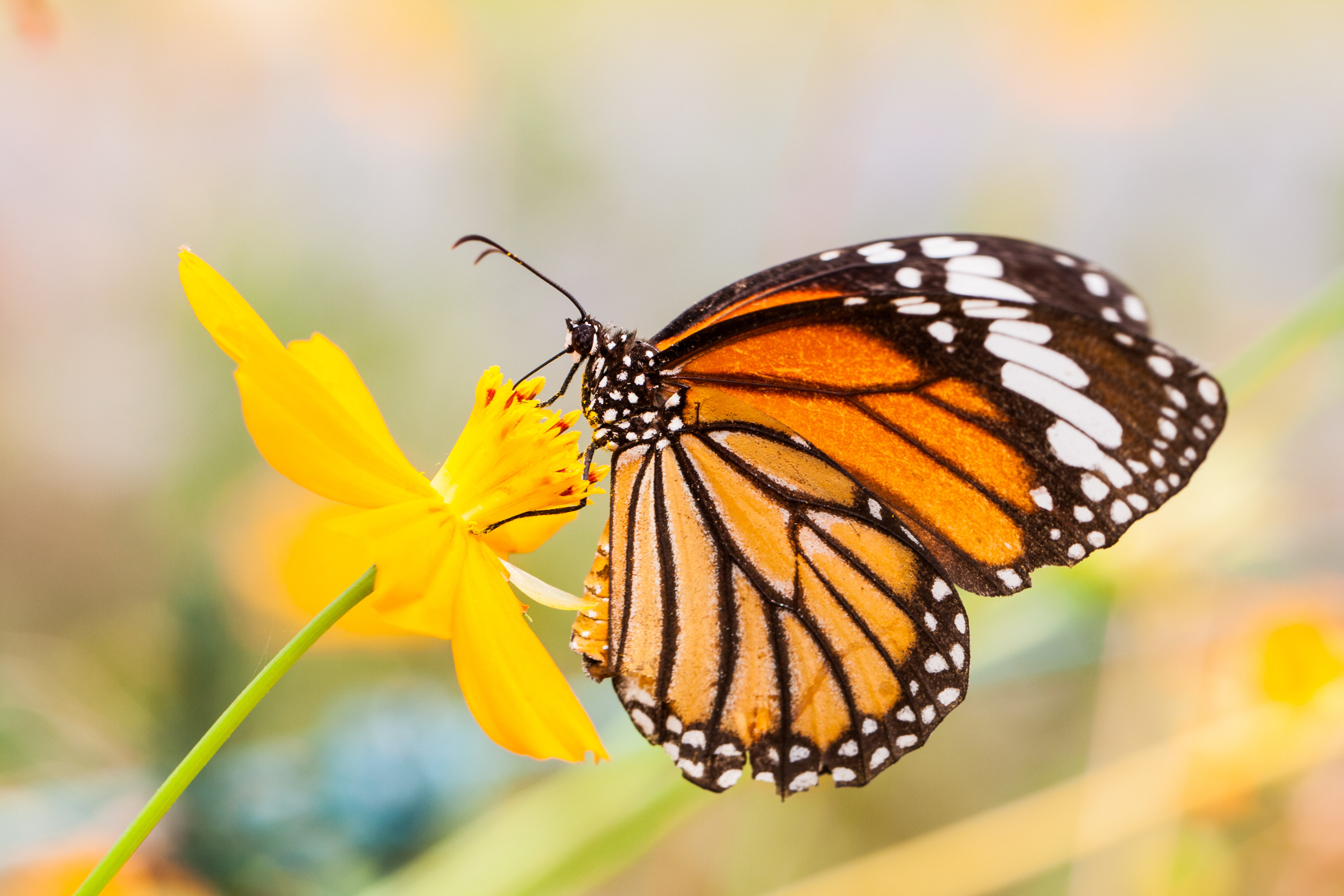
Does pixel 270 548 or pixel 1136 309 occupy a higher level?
pixel 270 548

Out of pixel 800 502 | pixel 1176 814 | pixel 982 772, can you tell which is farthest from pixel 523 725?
pixel 982 772

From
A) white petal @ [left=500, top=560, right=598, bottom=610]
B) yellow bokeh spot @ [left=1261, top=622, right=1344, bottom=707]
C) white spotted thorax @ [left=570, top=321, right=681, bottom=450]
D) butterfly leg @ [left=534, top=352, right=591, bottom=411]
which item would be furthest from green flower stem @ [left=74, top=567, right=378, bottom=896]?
yellow bokeh spot @ [left=1261, top=622, right=1344, bottom=707]

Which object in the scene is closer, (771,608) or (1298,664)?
(771,608)

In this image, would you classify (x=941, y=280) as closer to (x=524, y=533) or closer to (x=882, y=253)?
(x=882, y=253)

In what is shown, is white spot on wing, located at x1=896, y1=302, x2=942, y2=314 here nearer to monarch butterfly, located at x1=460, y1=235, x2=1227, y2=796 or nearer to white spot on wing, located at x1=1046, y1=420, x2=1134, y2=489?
A: monarch butterfly, located at x1=460, y1=235, x2=1227, y2=796

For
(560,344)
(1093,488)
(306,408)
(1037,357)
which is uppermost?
(560,344)

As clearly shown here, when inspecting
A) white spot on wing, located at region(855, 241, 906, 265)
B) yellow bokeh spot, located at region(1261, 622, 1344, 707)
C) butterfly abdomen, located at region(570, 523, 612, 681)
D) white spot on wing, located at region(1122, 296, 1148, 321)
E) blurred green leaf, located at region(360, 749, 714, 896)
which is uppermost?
white spot on wing, located at region(855, 241, 906, 265)

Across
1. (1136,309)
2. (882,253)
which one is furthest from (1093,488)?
(882,253)
